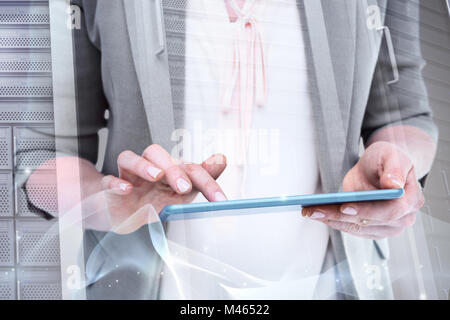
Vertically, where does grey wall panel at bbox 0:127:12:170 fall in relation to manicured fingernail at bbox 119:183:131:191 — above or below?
above

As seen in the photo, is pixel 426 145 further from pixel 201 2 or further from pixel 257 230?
pixel 201 2

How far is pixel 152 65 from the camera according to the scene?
84 cm

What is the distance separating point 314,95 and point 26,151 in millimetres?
506

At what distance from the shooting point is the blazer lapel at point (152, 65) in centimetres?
82

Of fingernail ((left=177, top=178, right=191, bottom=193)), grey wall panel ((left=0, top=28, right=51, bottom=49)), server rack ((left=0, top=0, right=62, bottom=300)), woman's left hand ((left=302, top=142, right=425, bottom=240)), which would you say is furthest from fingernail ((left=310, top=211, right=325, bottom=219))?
grey wall panel ((left=0, top=28, right=51, bottom=49))

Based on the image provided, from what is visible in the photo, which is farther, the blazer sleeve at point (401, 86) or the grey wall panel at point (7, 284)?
the blazer sleeve at point (401, 86)

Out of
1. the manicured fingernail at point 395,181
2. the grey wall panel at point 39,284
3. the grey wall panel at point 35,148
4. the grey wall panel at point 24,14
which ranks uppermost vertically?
the grey wall panel at point 24,14

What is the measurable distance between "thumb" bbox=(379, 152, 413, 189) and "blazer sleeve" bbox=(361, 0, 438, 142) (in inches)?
2.2

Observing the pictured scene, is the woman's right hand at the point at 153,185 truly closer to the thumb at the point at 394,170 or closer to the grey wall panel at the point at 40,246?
the grey wall panel at the point at 40,246

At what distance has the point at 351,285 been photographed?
0.82m

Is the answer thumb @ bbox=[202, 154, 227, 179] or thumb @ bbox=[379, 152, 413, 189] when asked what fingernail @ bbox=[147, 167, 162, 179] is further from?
thumb @ bbox=[379, 152, 413, 189]

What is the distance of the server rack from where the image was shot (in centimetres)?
79

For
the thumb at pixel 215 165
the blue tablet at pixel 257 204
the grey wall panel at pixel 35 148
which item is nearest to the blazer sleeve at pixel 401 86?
the blue tablet at pixel 257 204

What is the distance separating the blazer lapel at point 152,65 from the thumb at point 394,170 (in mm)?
366
